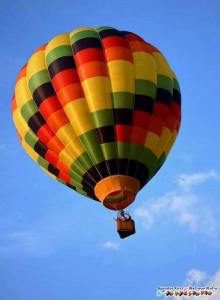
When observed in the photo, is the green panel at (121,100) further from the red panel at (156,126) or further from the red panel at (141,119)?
the red panel at (156,126)

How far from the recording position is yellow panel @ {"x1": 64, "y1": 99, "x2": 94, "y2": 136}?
2280cm

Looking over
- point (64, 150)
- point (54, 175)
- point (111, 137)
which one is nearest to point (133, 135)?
point (111, 137)

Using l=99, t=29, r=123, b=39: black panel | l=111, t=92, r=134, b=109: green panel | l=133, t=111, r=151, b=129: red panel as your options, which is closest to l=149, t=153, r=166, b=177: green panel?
l=133, t=111, r=151, b=129: red panel

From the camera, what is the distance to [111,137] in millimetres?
22703

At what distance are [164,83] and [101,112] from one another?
305 cm

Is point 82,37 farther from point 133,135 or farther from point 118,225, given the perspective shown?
point 118,225

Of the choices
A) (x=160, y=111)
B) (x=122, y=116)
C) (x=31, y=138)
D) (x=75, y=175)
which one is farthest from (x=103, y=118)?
(x=31, y=138)

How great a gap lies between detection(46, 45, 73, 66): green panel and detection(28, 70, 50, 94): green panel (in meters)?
0.44

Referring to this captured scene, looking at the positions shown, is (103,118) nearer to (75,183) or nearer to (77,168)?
(77,168)

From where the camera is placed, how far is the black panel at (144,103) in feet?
76.3

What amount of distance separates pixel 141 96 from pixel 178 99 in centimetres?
236

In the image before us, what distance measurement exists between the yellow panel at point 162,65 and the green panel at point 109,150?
3781mm

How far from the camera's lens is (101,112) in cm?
2283

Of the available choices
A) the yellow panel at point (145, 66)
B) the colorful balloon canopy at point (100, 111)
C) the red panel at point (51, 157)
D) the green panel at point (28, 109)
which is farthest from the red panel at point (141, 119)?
the green panel at point (28, 109)
